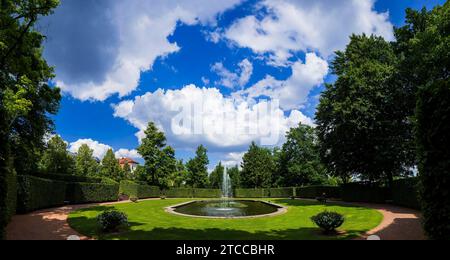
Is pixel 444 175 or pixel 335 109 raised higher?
pixel 335 109

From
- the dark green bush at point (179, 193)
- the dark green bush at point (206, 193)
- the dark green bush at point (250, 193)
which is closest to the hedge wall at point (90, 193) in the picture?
the dark green bush at point (179, 193)

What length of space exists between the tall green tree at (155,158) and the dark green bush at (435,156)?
45183 millimetres

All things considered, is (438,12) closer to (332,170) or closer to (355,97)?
(355,97)

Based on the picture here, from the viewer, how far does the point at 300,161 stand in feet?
191

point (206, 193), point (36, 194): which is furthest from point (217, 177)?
point (36, 194)

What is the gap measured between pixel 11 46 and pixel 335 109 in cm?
2574

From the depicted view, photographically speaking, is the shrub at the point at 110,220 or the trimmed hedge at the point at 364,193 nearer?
the shrub at the point at 110,220

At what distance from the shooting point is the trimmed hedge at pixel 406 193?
66.1ft

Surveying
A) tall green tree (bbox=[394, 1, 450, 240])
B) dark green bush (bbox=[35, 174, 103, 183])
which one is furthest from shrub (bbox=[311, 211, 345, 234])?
dark green bush (bbox=[35, 174, 103, 183])

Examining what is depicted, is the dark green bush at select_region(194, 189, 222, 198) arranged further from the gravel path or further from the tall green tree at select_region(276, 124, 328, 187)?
the gravel path

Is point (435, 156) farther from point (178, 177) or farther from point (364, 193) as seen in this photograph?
point (178, 177)

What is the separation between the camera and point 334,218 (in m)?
12.1

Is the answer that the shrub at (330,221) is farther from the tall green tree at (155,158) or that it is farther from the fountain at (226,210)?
the tall green tree at (155,158)
